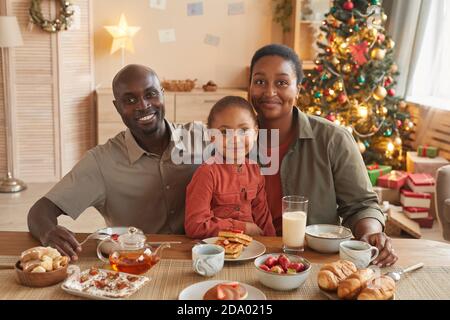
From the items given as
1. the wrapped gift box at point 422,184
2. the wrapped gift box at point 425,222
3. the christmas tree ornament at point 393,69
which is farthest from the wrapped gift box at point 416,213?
the christmas tree ornament at point 393,69

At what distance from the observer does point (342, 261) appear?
4.78ft

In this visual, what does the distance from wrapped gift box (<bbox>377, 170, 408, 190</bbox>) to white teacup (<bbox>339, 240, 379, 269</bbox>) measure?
9.92ft

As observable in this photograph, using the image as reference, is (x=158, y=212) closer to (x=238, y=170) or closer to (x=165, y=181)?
(x=165, y=181)

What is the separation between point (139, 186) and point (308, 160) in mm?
653

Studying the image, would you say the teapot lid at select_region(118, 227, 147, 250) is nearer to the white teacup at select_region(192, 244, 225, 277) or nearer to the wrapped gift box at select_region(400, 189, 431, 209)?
the white teacup at select_region(192, 244, 225, 277)

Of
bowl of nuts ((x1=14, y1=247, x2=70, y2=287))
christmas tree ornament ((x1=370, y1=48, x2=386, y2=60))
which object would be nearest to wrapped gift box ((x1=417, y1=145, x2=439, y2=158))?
christmas tree ornament ((x1=370, y1=48, x2=386, y2=60))

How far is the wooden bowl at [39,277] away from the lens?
137cm

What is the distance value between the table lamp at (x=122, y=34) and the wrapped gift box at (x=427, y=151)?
290 cm

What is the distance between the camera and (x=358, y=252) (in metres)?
1.51

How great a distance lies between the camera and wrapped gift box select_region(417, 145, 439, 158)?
456cm

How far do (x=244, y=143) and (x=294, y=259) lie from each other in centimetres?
59

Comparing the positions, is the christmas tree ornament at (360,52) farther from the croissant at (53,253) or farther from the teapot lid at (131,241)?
the croissant at (53,253)

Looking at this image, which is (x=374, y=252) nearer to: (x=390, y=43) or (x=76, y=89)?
(x=390, y=43)
